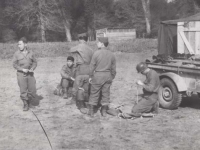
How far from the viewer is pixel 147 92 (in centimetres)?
743

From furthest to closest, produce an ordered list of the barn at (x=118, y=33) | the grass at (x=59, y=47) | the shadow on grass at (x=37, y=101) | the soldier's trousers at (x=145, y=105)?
1. the barn at (x=118, y=33)
2. the grass at (x=59, y=47)
3. the shadow on grass at (x=37, y=101)
4. the soldier's trousers at (x=145, y=105)

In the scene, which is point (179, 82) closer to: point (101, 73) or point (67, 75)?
point (101, 73)

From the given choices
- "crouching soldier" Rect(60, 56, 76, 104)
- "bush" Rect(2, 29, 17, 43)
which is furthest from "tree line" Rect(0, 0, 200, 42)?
"crouching soldier" Rect(60, 56, 76, 104)

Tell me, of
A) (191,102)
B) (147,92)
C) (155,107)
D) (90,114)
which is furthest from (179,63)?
(90,114)

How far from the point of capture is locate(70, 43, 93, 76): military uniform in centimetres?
807

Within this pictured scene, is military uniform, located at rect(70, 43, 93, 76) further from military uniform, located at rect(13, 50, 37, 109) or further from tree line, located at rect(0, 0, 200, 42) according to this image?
tree line, located at rect(0, 0, 200, 42)

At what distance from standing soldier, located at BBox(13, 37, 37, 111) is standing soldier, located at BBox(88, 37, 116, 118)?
5.84 feet

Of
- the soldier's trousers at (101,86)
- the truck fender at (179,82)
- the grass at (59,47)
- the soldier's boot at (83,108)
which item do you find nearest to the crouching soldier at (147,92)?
the truck fender at (179,82)

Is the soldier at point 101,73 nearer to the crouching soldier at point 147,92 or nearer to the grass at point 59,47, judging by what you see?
the crouching soldier at point 147,92

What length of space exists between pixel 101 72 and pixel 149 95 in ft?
→ 4.18

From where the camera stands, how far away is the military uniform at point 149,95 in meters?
7.20

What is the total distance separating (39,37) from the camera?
47.2 m

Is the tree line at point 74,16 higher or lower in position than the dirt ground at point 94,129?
higher

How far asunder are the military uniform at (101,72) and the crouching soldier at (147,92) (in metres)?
0.64
